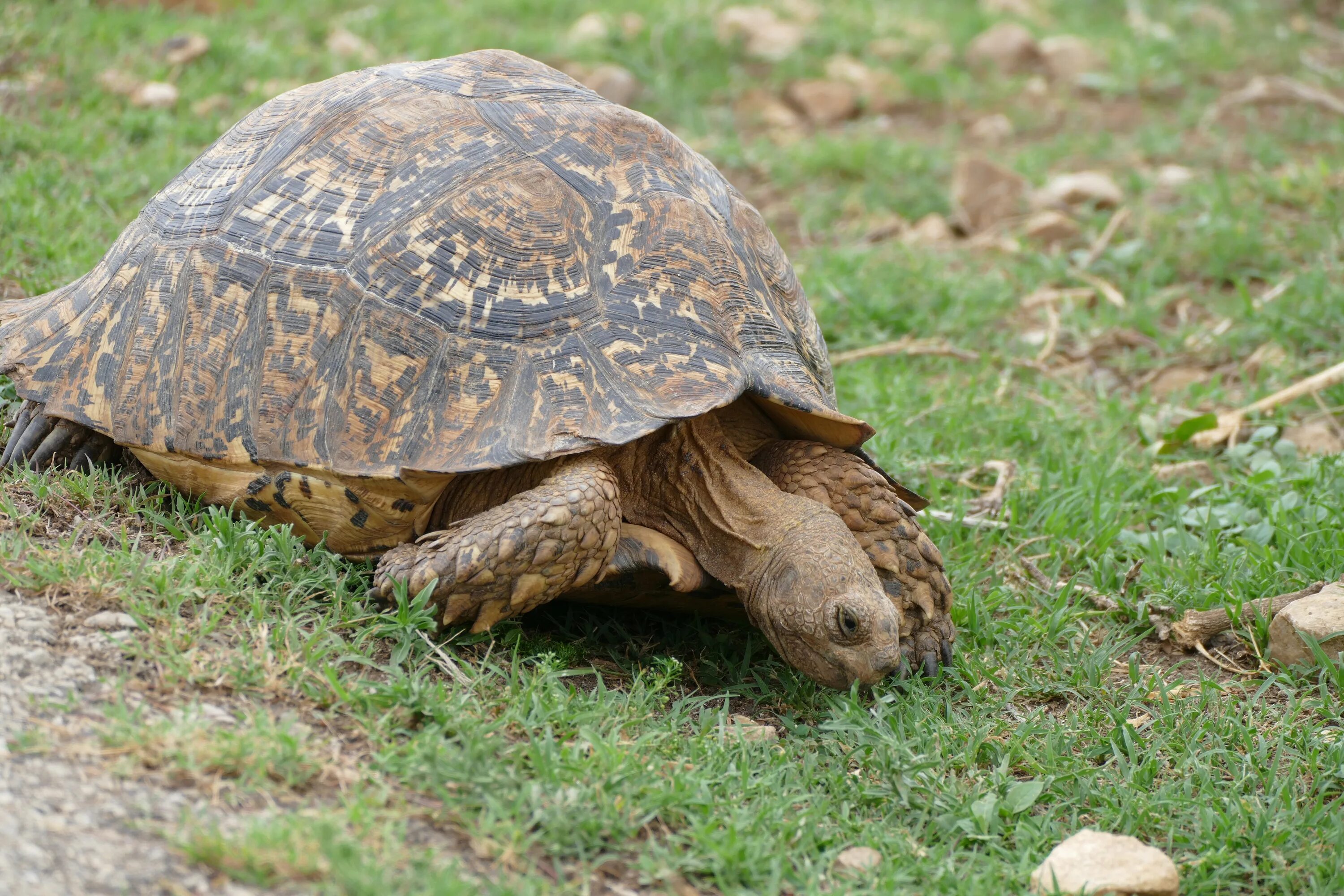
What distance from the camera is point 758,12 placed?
28.5 feet

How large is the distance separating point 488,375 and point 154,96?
13.4 feet

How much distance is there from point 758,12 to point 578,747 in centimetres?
725

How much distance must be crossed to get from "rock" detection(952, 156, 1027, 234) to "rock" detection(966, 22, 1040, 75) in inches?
95.3

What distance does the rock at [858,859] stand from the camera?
2430mm

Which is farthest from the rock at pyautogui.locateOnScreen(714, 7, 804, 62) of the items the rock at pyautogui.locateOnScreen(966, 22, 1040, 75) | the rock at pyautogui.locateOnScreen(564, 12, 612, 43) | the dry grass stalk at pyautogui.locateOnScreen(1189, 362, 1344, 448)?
the dry grass stalk at pyautogui.locateOnScreen(1189, 362, 1344, 448)

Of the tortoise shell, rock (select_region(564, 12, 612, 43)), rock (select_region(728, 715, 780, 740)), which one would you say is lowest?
rock (select_region(728, 715, 780, 740))

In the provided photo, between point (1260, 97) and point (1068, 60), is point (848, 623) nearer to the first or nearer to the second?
point (1260, 97)

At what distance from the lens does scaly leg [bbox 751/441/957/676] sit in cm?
314

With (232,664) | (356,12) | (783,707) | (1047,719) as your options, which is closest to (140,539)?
(232,664)

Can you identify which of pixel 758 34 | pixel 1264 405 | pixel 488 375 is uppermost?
pixel 488 375

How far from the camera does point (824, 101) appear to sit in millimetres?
7934

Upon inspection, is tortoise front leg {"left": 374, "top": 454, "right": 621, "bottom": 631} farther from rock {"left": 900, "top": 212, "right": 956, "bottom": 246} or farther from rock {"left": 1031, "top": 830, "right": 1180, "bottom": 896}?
rock {"left": 900, "top": 212, "right": 956, "bottom": 246}

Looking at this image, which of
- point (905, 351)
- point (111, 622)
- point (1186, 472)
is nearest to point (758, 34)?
point (905, 351)

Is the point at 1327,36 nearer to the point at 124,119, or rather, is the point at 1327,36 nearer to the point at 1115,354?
the point at 1115,354
